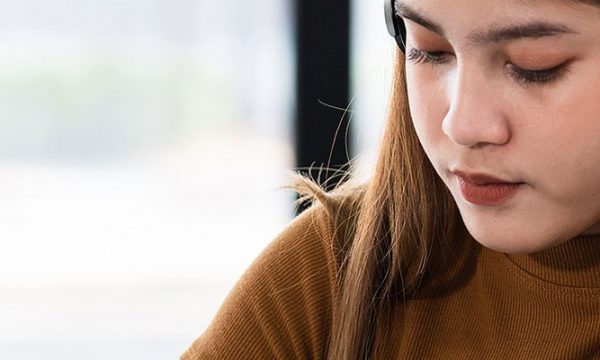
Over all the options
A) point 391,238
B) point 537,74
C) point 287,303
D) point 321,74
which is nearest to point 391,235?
point 391,238

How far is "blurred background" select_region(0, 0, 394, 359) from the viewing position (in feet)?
9.36

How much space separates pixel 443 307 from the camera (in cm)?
122

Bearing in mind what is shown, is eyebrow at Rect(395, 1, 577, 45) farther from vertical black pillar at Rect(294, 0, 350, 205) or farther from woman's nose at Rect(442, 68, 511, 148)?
vertical black pillar at Rect(294, 0, 350, 205)

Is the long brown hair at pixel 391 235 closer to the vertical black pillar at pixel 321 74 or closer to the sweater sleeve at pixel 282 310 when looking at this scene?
the sweater sleeve at pixel 282 310

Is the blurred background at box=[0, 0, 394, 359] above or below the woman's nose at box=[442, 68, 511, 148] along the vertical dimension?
below

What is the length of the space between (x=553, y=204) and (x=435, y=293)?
0.29 m

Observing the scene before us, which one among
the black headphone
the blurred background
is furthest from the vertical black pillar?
the black headphone

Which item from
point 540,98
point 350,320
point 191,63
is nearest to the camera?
point 540,98

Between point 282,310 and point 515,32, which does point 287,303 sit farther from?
point 515,32

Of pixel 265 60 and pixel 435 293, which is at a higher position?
pixel 265 60

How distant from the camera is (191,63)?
114 inches

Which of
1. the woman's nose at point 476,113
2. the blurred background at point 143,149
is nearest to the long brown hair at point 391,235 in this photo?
the woman's nose at point 476,113

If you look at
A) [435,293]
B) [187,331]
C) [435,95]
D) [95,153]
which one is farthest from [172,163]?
[435,95]

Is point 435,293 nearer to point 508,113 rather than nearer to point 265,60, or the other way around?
point 508,113
